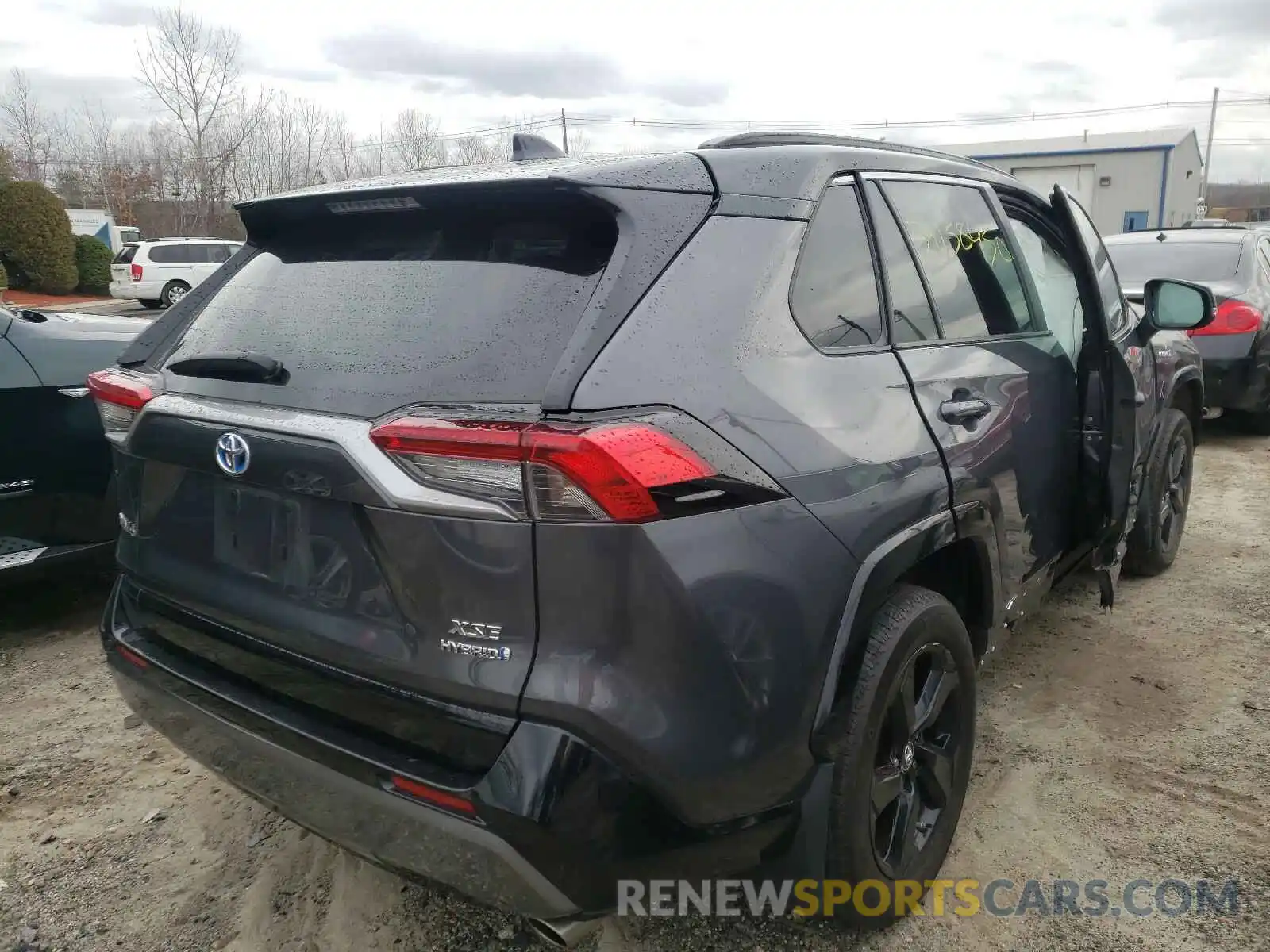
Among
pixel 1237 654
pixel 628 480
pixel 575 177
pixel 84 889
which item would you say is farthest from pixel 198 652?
pixel 1237 654

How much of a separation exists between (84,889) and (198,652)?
0.94 m

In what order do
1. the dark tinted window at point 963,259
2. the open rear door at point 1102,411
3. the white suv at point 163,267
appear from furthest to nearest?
the white suv at point 163,267 → the open rear door at point 1102,411 → the dark tinted window at point 963,259

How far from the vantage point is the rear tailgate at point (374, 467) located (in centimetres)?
163

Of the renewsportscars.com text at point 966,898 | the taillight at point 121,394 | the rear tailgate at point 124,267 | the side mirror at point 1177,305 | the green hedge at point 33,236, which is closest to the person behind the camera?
the renewsportscars.com text at point 966,898

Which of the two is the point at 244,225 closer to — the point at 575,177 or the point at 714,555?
the point at 575,177

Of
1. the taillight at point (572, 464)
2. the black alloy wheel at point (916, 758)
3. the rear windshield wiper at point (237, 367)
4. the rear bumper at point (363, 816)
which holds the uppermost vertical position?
the rear windshield wiper at point (237, 367)

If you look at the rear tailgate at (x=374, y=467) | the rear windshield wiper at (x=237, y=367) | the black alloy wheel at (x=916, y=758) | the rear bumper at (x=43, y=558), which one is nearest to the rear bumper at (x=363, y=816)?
the rear tailgate at (x=374, y=467)

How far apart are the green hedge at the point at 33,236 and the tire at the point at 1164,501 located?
32165mm

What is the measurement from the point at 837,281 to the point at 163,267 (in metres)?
25.9

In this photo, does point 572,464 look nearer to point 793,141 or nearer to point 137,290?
point 793,141

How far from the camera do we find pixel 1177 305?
3475 millimetres

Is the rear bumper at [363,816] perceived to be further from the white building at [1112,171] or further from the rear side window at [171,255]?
the white building at [1112,171]

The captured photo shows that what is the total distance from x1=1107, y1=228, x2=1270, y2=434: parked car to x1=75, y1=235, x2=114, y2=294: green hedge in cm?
3185

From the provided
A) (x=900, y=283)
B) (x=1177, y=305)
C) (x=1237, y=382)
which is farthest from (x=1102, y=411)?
(x=1237, y=382)
